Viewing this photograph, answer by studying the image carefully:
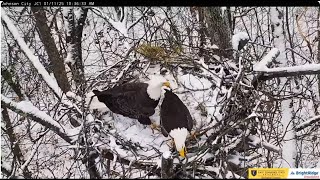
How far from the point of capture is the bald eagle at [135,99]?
4.27 meters

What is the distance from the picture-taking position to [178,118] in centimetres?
408

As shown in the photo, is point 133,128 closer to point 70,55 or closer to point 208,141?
point 208,141

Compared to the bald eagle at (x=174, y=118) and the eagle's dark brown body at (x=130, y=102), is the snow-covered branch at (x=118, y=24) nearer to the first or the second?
the eagle's dark brown body at (x=130, y=102)

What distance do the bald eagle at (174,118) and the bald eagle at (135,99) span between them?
0.11 m

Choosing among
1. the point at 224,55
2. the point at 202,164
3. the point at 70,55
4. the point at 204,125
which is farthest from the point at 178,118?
the point at 70,55

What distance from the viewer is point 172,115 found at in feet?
13.5

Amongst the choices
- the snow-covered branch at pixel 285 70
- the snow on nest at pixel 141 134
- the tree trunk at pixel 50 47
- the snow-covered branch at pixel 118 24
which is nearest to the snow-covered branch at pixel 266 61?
the snow-covered branch at pixel 285 70

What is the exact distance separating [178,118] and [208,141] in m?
0.39

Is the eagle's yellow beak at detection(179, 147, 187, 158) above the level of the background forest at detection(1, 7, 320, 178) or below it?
below

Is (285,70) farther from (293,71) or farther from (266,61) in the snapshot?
(266,61)

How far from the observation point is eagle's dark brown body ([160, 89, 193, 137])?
4039mm

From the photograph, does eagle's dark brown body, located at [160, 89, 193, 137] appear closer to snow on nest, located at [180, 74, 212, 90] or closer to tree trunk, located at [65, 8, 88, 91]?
snow on nest, located at [180, 74, 212, 90]

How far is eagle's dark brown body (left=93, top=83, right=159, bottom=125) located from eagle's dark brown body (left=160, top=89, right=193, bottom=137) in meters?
0.15

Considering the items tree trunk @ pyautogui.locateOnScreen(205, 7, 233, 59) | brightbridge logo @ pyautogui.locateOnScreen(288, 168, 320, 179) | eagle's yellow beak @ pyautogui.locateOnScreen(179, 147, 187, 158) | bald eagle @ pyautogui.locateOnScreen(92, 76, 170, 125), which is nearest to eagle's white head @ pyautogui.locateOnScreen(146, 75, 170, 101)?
bald eagle @ pyautogui.locateOnScreen(92, 76, 170, 125)
